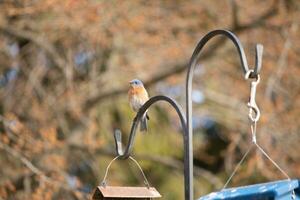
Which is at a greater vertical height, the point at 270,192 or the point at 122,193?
the point at 122,193

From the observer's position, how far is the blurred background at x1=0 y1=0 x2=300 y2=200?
7664 mm

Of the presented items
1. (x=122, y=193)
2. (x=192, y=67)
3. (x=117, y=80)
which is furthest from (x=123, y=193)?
(x=117, y=80)

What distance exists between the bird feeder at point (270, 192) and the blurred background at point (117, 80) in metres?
4.35

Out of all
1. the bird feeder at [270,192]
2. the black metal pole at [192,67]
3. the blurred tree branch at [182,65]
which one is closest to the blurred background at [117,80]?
the blurred tree branch at [182,65]

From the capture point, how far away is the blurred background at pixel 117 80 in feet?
25.1

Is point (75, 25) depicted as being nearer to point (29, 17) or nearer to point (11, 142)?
point (29, 17)

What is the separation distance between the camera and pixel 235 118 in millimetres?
9031

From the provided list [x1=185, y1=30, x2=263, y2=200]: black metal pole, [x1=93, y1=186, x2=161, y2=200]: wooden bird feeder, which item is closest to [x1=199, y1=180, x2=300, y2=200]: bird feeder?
[x1=185, y1=30, x2=263, y2=200]: black metal pole

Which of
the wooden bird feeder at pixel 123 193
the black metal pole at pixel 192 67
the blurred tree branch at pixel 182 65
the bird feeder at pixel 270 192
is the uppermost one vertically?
the blurred tree branch at pixel 182 65

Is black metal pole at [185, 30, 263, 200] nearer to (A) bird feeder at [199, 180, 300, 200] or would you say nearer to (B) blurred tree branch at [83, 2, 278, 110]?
(A) bird feeder at [199, 180, 300, 200]

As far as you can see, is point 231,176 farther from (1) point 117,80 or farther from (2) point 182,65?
(1) point 117,80

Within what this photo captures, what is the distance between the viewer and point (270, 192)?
2.67 meters

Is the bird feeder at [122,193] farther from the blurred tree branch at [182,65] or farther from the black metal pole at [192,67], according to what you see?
the blurred tree branch at [182,65]

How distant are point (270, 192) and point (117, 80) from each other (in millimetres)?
6076
